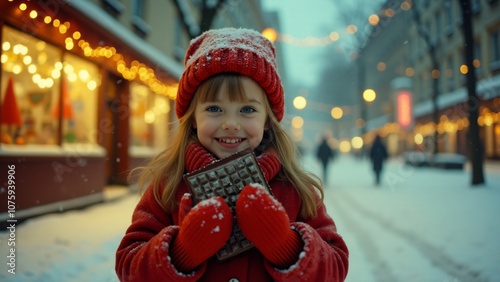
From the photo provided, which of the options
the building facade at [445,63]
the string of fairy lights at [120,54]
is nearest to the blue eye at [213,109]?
the string of fairy lights at [120,54]

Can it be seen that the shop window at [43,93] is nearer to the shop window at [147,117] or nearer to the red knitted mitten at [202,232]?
the shop window at [147,117]

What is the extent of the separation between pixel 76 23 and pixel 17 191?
3306mm

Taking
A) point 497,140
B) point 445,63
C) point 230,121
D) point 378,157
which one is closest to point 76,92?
point 230,121

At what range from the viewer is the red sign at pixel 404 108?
1569cm

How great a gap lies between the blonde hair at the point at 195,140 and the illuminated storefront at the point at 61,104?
3.72 metres

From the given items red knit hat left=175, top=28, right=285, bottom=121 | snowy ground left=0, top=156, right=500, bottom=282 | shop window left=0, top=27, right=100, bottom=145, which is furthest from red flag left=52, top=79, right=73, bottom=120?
red knit hat left=175, top=28, right=285, bottom=121

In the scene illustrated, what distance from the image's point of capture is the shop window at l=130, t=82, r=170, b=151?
32.0 ft

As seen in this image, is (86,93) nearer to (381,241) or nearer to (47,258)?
(47,258)

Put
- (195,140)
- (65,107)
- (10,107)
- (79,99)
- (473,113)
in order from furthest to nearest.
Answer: (473,113)
(79,99)
(65,107)
(10,107)
(195,140)

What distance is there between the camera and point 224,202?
1.16m

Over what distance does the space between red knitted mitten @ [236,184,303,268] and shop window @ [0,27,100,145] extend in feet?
17.3

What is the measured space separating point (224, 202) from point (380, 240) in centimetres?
424

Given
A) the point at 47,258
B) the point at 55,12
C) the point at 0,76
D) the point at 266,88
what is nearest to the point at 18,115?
the point at 0,76

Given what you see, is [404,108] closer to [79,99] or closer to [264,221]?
[79,99]
